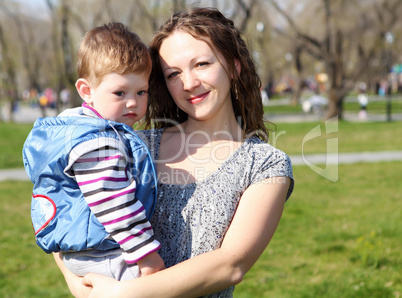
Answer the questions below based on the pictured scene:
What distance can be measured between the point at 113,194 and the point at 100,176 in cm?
8

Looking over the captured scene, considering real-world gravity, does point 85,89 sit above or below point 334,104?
above

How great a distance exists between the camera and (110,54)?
196 cm

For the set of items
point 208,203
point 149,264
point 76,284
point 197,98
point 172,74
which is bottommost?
point 76,284

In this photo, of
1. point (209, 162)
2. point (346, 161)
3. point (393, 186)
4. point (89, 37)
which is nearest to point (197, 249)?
point (209, 162)

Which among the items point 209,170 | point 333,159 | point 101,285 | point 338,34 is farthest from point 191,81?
point 338,34

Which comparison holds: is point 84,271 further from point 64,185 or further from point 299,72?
point 299,72

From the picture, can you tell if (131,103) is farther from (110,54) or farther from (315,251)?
(315,251)

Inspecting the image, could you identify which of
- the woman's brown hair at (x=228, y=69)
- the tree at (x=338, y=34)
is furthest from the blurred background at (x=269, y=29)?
the woman's brown hair at (x=228, y=69)

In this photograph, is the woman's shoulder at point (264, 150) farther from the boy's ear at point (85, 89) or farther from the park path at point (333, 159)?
the park path at point (333, 159)

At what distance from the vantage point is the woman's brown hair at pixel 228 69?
2105mm

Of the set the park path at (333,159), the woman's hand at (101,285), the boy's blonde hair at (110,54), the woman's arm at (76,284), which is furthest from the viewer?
the park path at (333,159)

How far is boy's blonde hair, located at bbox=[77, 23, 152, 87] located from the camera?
1.96m

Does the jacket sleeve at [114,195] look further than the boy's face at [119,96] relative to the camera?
No

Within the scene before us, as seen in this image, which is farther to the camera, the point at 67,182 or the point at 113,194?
the point at 67,182
